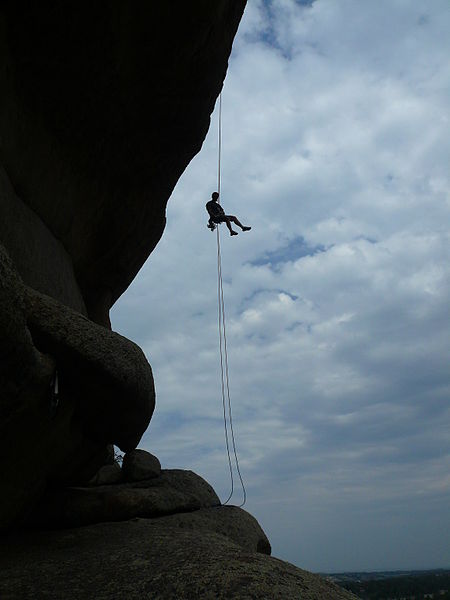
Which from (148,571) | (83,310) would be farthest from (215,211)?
(148,571)

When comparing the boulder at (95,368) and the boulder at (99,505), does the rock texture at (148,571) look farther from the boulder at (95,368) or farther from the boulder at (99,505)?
the boulder at (95,368)

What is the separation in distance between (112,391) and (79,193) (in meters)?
4.37

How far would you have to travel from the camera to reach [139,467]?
30.7 ft

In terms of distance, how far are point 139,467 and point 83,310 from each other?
3.17 m

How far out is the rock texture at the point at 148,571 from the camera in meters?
4.58

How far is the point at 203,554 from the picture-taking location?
17.3 ft

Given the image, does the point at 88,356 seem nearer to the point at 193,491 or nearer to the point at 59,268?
the point at 59,268

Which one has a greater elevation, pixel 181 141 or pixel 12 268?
pixel 181 141

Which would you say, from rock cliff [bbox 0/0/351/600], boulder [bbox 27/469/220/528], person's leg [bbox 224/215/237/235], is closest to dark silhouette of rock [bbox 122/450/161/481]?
rock cliff [bbox 0/0/351/600]

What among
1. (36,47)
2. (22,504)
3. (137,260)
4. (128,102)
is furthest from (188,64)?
(22,504)

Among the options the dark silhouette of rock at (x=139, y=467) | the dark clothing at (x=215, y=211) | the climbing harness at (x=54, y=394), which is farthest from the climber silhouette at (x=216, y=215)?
the climbing harness at (x=54, y=394)

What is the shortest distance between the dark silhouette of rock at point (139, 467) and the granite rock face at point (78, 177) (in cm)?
129

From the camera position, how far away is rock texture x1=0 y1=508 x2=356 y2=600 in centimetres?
→ 458

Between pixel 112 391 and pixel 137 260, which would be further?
pixel 137 260
